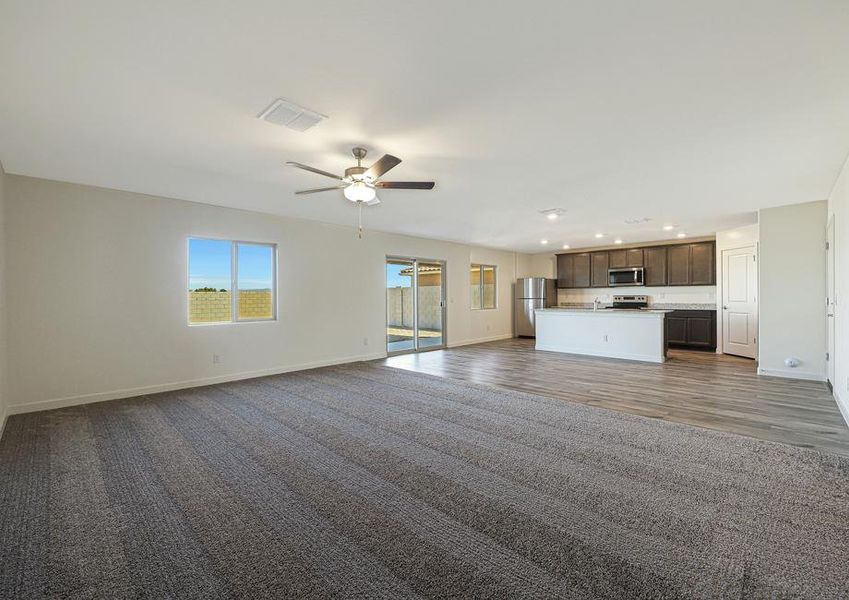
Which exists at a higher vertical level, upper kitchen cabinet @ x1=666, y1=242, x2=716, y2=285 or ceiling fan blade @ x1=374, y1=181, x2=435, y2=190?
ceiling fan blade @ x1=374, y1=181, x2=435, y2=190

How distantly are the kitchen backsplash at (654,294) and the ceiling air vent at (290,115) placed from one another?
8994mm

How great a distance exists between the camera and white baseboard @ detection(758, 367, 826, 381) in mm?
5098

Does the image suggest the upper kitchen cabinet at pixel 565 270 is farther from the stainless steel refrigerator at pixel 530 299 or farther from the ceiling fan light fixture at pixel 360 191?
the ceiling fan light fixture at pixel 360 191

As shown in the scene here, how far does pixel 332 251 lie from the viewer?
21.7 ft

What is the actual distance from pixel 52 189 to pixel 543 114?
5.13 m

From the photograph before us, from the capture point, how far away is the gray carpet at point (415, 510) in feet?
5.25

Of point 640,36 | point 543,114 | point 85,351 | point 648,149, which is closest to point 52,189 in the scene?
point 85,351

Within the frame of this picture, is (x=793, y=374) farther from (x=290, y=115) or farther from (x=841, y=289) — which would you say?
(x=290, y=115)

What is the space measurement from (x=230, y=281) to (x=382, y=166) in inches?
141

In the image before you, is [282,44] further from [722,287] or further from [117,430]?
[722,287]

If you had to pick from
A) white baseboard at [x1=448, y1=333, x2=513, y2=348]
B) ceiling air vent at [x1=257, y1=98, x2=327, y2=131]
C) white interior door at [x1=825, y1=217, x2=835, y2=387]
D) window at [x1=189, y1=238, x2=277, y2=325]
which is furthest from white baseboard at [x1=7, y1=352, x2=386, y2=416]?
white interior door at [x1=825, y1=217, x2=835, y2=387]

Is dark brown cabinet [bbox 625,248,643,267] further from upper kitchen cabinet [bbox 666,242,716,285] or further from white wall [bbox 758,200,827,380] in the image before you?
white wall [bbox 758,200,827,380]

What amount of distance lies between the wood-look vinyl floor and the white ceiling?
247 centimetres

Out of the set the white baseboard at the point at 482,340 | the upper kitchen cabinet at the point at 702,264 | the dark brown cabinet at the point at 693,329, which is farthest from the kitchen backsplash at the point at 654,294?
the white baseboard at the point at 482,340
